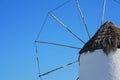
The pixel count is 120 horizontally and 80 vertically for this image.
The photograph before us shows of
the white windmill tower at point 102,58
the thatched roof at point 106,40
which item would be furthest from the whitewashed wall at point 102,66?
the thatched roof at point 106,40

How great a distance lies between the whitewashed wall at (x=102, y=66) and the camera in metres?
16.2

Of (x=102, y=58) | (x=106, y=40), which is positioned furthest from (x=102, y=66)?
(x=106, y=40)

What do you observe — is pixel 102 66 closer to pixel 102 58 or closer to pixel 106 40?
pixel 102 58

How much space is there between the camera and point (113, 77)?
16141mm

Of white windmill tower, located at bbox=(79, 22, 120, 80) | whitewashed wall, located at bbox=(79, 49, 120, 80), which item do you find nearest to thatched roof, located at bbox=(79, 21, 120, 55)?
white windmill tower, located at bbox=(79, 22, 120, 80)

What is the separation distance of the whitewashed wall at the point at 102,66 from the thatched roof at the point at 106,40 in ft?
0.71

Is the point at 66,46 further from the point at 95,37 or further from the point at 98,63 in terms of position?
the point at 98,63

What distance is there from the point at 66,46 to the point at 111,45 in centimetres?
306

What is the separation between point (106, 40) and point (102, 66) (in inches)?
44.9

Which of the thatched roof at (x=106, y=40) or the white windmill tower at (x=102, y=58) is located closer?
the white windmill tower at (x=102, y=58)

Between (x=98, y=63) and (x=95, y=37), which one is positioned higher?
(x=95, y=37)

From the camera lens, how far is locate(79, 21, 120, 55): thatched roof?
1653cm

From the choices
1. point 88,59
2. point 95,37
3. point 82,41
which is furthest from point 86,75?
point 82,41

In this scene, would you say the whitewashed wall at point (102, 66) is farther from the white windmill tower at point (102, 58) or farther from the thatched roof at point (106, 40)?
the thatched roof at point (106, 40)
